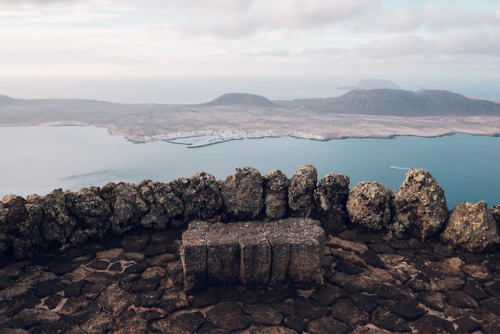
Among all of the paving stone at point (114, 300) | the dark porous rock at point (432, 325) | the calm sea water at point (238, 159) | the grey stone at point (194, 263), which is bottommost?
the calm sea water at point (238, 159)

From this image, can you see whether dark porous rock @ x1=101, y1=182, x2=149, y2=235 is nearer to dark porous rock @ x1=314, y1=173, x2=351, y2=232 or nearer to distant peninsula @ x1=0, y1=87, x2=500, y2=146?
dark porous rock @ x1=314, y1=173, x2=351, y2=232

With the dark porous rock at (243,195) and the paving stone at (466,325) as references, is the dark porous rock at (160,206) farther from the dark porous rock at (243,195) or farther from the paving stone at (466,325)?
the paving stone at (466,325)

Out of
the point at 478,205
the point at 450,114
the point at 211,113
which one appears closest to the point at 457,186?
the point at 478,205

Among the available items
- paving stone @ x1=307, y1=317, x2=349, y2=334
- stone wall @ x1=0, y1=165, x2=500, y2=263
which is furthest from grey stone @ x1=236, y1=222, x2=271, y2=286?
stone wall @ x1=0, y1=165, x2=500, y2=263

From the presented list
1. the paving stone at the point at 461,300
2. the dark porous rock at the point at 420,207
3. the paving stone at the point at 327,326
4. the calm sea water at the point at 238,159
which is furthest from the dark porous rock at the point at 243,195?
the calm sea water at the point at 238,159

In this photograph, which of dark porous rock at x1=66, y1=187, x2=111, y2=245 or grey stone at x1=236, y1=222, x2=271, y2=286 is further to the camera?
dark porous rock at x1=66, y1=187, x2=111, y2=245

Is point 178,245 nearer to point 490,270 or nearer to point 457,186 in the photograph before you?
point 490,270

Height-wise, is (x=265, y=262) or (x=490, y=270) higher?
(x=265, y=262)
